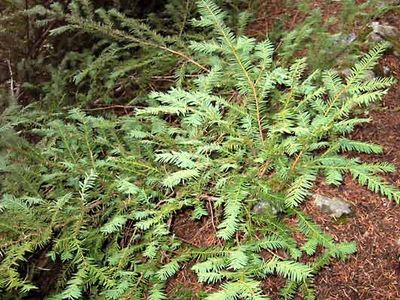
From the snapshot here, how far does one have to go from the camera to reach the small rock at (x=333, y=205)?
108 inches

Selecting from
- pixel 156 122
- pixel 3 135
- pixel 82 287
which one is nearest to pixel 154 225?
pixel 82 287

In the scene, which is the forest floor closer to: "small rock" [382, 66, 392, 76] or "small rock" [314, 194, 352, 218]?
"small rock" [314, 194, 352, 218]

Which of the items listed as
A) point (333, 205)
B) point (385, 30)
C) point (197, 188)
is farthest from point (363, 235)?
point (385, 30)

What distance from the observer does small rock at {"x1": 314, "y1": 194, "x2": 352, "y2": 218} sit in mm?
2734

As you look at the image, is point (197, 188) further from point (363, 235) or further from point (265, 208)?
point (363, 235)

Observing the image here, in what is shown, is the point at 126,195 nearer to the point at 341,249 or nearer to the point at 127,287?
the point at 127,287

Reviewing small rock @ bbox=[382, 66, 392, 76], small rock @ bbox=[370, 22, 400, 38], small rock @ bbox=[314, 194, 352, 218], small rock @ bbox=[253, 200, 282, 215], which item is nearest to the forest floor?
small rock @ bbox=[314, 194, 352, 218]

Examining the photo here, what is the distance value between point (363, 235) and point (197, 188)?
1006 mm

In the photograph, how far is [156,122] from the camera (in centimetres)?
296

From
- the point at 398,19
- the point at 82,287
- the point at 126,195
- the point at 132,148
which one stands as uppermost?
the point at 398,19

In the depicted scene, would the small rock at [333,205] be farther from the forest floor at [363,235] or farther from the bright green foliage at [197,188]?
the bright green foliage at [197,188]

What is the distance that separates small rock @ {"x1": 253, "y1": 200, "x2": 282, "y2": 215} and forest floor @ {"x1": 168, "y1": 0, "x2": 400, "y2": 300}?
0.23 meters

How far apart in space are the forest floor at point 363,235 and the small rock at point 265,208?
0.76ft

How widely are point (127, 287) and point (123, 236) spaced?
46 centimetres
